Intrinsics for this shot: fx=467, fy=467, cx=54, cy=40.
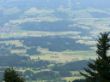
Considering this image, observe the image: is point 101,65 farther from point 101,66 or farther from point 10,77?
point 10,77

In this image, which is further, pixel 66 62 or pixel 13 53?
pixel 13 53

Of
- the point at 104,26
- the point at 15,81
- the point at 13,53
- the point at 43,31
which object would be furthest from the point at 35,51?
the point at 15,81

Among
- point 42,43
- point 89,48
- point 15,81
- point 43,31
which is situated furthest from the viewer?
point 43,31

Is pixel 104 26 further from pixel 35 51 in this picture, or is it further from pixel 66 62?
pixel 66 62

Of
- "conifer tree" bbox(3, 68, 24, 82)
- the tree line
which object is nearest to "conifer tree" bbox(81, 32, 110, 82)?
the tree line

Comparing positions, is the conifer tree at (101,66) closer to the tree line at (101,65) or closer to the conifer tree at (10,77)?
the tree line at (101,65)

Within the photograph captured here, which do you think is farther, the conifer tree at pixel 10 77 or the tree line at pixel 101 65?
the conifer tree at pixel 10 77

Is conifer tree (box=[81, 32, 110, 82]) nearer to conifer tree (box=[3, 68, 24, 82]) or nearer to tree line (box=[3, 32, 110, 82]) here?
tree line (box=[3, 32, 110, 82])

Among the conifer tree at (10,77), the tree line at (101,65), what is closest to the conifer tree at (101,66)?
the tree line at (101,65)
